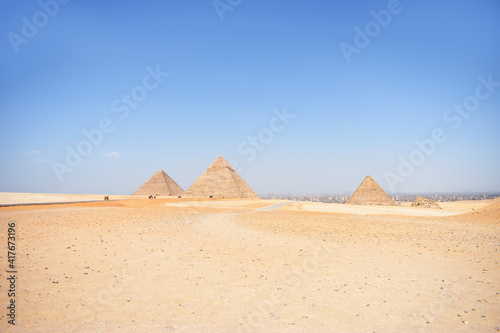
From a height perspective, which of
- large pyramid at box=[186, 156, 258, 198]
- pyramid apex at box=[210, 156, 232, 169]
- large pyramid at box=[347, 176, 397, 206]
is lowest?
large pyramid at box=[347, 176, 397, 206]

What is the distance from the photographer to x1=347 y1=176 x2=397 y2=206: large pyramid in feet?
194

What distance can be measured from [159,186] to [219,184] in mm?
24167

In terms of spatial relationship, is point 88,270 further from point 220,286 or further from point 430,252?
point 430,252

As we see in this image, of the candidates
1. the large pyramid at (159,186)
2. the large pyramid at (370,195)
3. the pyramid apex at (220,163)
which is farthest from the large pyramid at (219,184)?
the large pyramid at (370,195)

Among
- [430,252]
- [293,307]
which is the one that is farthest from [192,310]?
[430,252]

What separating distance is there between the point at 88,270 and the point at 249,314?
15.1 ft

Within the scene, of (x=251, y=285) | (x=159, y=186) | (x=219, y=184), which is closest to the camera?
(x=251, y=285)

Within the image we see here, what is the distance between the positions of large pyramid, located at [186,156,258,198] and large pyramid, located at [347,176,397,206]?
32.1 meters

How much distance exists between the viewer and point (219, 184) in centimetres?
8312

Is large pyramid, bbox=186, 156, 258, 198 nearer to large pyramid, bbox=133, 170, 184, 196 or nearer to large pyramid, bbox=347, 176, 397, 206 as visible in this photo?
large pyramid, bbox=133, 170, 184, 196

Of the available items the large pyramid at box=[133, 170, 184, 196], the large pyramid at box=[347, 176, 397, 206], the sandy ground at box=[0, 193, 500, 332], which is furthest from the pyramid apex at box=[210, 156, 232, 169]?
the sandy ground at box=[0, 193, 500, 332]

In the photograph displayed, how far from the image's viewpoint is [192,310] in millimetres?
5133

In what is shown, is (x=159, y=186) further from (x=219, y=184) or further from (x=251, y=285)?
(x=251, y=285)

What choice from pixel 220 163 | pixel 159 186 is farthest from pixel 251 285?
pixel 159 186
